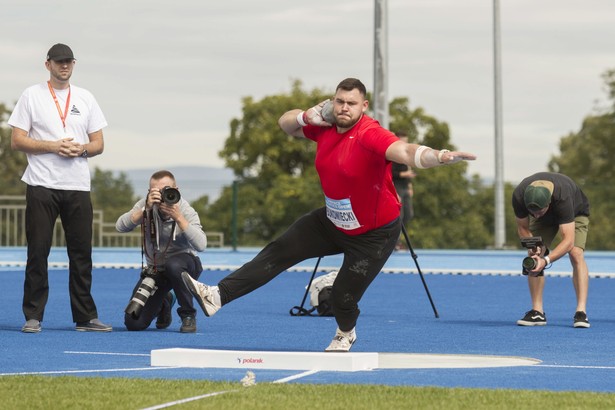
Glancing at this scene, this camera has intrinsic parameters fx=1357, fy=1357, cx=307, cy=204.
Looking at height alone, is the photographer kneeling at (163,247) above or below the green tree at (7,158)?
below

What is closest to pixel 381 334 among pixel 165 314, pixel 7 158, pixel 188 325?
pixel 188 325

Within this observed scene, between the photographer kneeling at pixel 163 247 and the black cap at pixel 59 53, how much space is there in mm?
1195

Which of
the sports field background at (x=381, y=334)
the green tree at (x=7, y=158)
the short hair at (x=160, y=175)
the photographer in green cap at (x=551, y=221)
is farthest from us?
the green tree at (x=7, y=158)

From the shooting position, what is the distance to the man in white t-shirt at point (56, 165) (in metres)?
10.7

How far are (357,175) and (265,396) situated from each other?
2144mm

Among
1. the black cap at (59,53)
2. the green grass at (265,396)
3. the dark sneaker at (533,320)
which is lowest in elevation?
the green grass at (265,396)

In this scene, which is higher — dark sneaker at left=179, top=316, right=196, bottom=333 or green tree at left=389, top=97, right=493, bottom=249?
green tree at left=389, top=97, right=493, bottom=249

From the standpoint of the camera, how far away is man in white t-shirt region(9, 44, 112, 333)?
35.1 feet

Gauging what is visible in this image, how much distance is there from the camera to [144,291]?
1085 centimetres

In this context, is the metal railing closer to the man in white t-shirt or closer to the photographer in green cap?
the man in white t-shirt

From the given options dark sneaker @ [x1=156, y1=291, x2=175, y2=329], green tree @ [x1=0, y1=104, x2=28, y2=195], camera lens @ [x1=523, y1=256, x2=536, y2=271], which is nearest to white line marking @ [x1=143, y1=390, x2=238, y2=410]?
dark sneaker @ [x1=156, y1=291, x2=175, y2=329]

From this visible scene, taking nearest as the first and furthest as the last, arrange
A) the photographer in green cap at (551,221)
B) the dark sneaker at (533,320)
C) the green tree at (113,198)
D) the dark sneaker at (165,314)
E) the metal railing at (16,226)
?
1. the dark sneaker at (165,314)
2. the photographer in green cap at (551,221)
3. the dark sneaker at (533,320)
4. the metal railing at (16,226)
5. the green tree at (113,198)

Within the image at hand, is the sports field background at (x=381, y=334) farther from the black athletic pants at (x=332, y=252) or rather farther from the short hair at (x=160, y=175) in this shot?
the short hair at (x=160, y=175)

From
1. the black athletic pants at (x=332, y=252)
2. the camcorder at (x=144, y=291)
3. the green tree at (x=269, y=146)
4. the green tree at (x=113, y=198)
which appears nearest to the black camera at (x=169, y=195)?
the camcorder at (x=144, y=291)
